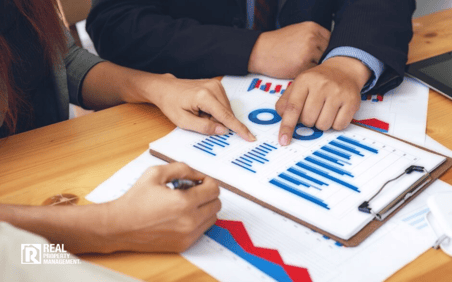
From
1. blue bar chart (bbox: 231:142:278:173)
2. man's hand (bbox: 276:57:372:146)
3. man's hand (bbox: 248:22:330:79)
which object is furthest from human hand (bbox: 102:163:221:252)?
man's hand (bbox: 248:22:330:79)

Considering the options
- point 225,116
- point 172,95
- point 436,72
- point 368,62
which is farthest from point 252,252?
point 436,72

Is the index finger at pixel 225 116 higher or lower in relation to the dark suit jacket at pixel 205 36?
lower

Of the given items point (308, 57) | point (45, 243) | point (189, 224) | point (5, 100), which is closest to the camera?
point (45, 243)

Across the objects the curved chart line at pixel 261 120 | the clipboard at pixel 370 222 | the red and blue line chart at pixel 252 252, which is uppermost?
the curved chart line at pixel 261 120

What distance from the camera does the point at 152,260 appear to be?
18.5 inches

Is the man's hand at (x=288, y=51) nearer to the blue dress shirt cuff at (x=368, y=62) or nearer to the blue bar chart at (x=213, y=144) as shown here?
the blue dress shirt cuff at (x=368, y=62)

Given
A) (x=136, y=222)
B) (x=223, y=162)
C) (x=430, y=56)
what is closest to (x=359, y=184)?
(x=223, y=162)

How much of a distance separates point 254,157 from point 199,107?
167 millimetres

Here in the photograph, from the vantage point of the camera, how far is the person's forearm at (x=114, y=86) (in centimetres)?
83

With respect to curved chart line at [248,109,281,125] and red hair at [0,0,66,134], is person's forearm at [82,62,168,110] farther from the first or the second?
curved chart line at [248,109,281,125]

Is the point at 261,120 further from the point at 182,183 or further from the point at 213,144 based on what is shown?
the point at 182,183

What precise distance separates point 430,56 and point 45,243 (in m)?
0.94

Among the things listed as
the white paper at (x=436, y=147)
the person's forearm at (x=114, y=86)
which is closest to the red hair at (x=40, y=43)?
the person's forearm at (x=114, y=86)

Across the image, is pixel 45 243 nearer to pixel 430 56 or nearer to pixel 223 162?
pixel 223 162
